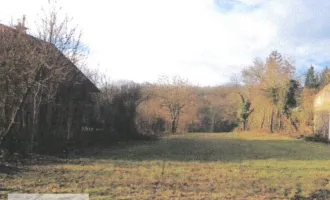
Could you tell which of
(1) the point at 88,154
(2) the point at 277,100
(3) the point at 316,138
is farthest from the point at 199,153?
(2) the point at 277,100

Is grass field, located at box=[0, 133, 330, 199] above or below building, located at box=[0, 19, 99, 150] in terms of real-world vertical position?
below

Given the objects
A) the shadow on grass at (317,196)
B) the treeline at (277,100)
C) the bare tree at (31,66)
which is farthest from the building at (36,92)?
the treeline at (277,100)

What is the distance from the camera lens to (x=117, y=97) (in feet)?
92.0

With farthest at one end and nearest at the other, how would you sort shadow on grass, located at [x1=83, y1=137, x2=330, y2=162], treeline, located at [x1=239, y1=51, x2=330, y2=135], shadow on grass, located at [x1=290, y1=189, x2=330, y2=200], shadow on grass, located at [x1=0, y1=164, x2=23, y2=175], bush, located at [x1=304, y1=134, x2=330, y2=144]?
treeline, located at [x1=239, y1=51, x2=330, y2=135] → bush, located at [x1=304, y1=134, x2=330, y2=144] → shadow on grass, located at [x1=83, y1=137, x2=330, y2=162] → shadow on grass, located at [x1=0, y1=164, x2=23, y2=175] → shadow on grass, located at [x1=290, y1=189, x2=330, y2=200]

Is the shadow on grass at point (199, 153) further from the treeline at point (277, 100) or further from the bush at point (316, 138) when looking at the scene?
the treeline at point (277, 100)

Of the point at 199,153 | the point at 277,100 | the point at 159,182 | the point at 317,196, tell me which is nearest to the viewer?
the point at 317,196

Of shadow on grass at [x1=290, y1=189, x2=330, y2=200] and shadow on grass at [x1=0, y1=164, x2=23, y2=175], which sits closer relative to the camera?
shadow on grass at [x1=290, y1=189, x2=330, y2=200]

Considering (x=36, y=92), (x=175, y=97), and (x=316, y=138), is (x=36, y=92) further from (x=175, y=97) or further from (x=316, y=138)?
(x=175, y=97)

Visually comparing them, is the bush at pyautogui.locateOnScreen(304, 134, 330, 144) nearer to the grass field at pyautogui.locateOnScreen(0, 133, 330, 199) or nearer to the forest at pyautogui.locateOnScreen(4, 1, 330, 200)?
the forest at pyautogui.locateOnScreen(4, 1, 330, 200)

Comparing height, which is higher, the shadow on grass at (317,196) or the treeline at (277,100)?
the treeline at (277,100)

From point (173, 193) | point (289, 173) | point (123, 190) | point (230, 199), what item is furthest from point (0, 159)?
point (289, 173)

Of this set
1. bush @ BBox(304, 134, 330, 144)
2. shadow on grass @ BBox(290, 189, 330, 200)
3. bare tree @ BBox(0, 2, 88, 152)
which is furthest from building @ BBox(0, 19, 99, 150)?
bush @ BBox(304, 134, 330, 144)

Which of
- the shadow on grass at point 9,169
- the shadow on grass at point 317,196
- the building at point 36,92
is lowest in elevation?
the shadow on grass at point 317,196

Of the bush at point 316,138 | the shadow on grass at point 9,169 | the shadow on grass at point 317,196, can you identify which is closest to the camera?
the shadow on grass at point 317,196
